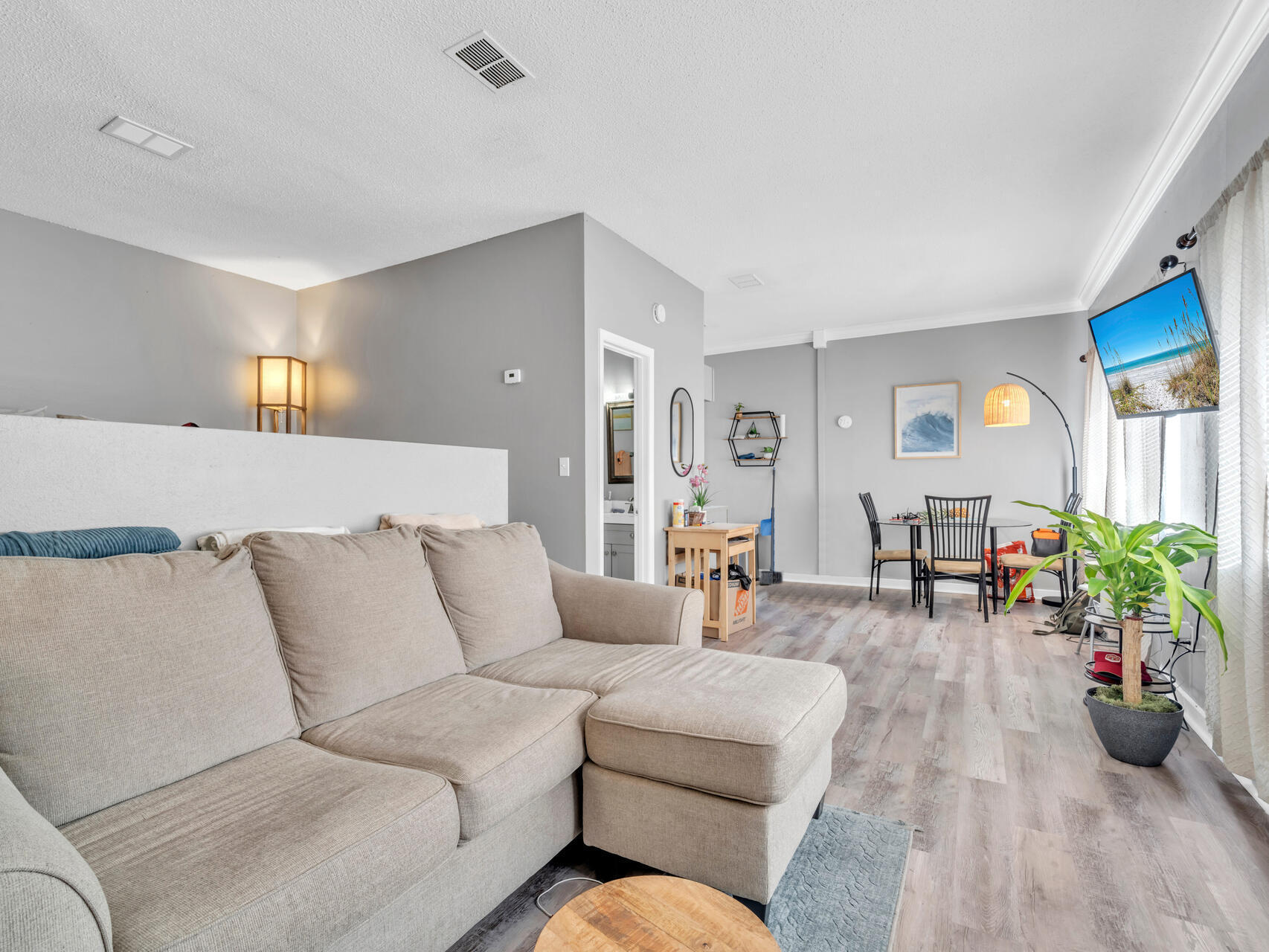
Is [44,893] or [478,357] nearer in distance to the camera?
[44,893]

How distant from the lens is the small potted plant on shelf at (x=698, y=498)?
459 centimetres

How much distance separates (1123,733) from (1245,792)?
0.34 m

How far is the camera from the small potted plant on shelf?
459 cm

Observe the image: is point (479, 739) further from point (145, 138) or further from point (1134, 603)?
point (145, 138)

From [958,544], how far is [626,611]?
4.02 meters

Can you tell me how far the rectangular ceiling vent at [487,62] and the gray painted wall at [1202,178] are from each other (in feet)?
8.29

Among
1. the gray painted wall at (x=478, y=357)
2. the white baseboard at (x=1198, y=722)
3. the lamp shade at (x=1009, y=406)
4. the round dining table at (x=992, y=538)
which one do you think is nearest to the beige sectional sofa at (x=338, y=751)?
the white baseboard at (x=1198, y=722)

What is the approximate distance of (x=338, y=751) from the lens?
1.49 m

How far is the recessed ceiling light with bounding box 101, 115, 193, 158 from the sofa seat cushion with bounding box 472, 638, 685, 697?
9.10 ft

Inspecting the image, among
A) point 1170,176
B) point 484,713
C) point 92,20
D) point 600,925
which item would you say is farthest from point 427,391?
point 1170,176

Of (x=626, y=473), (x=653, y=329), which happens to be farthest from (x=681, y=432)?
(x=626, y=473)

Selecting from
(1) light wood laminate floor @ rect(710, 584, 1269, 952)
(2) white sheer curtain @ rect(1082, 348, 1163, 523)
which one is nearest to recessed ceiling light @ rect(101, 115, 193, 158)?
(1) light wood laminate floor @ rect(710, 584, 1269, 952)

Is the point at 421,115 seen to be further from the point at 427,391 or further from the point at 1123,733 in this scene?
the point at 1123,733

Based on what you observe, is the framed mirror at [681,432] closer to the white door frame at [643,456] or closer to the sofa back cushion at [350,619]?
the white door frame at [643,456]
